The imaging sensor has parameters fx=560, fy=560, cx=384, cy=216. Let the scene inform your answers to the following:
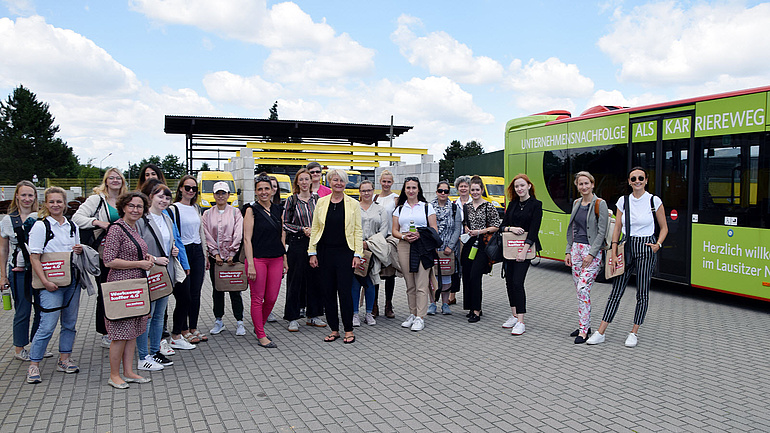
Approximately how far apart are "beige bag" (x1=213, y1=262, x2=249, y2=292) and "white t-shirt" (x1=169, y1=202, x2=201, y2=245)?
450mm

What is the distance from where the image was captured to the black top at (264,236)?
6.14 meters

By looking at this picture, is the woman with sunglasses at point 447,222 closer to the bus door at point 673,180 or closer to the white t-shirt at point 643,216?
the white t-shirt at point 643,216

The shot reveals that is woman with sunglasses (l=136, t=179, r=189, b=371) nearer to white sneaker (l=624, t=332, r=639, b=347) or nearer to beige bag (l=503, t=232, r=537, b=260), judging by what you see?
beige bag (l=503, t=232, r=537, b=260)

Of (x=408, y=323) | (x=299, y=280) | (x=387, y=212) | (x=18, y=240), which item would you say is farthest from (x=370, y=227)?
(x=18, y=240)

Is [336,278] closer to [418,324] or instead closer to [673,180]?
[418,324]

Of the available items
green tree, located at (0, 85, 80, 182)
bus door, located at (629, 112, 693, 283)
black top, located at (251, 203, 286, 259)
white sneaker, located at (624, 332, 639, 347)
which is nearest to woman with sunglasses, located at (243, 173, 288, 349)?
black top, located at (251, 203, 286, 259)

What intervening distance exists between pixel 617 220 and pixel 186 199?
4739 mm

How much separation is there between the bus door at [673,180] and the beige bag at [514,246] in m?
3.52

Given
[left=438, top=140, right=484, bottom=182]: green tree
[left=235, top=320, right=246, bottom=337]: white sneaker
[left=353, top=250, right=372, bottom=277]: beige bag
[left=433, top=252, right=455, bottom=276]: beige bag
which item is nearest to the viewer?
[left=235, top=320, right=246, bottom=337]: white sneaker

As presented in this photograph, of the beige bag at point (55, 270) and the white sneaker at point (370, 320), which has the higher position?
the beige bag at point (55, 270)

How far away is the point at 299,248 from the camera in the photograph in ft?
22.2

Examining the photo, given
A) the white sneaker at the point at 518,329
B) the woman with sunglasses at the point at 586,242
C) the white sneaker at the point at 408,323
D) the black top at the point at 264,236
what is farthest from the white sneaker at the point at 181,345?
the woman with sunglasses at the point at 586,242

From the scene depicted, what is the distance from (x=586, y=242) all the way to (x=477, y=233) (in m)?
1.40

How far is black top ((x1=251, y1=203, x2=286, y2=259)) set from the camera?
6141mm
